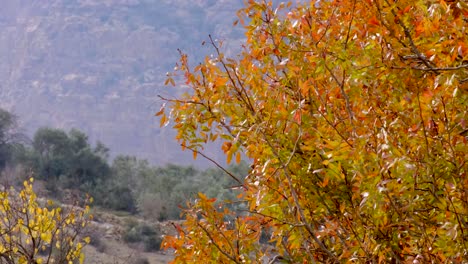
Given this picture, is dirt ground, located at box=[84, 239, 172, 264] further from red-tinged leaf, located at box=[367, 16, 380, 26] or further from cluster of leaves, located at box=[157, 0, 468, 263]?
red-tinged leaf, located at box=[367, 16, 380, 26]

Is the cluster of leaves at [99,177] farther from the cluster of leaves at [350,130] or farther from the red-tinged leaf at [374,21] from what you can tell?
the red-tinged leaf at [374,21]

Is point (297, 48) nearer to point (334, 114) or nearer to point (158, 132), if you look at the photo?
point (334, 114)

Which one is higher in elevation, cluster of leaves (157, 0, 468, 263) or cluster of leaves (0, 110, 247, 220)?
cluster of leaves (0, 110, 247, 220)

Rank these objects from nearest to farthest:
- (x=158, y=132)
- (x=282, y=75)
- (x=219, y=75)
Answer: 1. (x=219, y=75)
2. (x=282, y=75)
3. (x=158, y=132)

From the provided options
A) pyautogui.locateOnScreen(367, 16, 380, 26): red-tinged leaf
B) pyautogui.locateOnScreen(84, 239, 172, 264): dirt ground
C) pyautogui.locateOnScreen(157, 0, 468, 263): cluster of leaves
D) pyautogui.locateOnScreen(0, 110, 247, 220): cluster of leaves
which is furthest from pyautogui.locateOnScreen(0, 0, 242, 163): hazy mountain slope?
pyautogui.locateOnScreen(367, 16, 380, 26): red-tinged leaf

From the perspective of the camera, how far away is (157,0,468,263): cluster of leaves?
196 cm

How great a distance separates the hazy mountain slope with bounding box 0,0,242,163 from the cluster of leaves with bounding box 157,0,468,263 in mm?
71419

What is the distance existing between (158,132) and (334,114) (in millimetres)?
77275

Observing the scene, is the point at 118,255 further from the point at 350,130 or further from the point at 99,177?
the point at 350,130

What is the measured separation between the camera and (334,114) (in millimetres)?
2592

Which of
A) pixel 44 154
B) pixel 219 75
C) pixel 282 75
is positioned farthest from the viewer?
pixel 44 154

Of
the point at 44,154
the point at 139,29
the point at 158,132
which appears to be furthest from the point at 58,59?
the point at 44,154

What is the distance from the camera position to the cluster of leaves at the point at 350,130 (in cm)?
196

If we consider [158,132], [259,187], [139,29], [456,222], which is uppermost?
[139,29]
